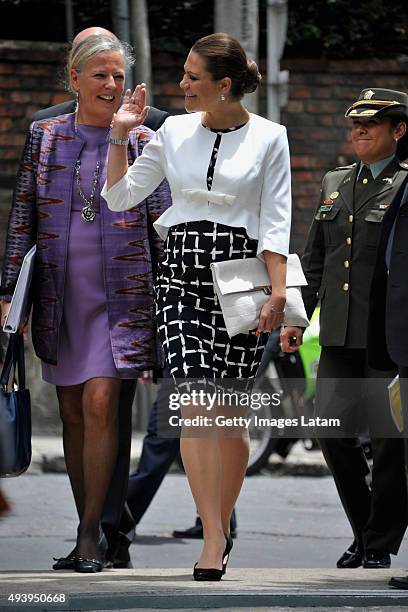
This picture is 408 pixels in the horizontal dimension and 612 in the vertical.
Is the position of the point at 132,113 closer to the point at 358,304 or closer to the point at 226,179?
the point at 226,179

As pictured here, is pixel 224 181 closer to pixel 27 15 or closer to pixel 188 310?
pixel 188 310

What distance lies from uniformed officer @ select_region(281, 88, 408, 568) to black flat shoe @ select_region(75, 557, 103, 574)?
108cm

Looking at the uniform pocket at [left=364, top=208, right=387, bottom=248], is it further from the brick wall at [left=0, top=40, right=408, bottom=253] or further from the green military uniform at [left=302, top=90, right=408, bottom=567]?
the brick wall at [left=0, top=40, right=408, bottom=253]

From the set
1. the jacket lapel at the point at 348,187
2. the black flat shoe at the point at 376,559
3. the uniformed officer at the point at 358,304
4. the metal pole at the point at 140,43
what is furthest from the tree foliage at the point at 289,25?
the black flat shoe at the point at 376,559

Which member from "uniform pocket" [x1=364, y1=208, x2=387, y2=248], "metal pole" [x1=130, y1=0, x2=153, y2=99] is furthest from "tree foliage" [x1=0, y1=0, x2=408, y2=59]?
"uniform pocket" [x1=364, y1=208, x2=387, y2=248]

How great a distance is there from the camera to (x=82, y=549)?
19.0 ft

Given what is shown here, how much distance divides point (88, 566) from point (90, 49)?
183 centimetres

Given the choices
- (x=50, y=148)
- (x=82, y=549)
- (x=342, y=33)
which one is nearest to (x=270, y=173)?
(x=50, y=148)

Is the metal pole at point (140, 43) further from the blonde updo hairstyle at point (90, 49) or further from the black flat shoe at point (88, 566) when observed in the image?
the black flat shoe at point (88, 566)

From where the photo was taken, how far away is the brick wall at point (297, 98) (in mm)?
12391

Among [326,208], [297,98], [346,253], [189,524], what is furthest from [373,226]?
[297,98]

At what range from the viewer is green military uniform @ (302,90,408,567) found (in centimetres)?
619

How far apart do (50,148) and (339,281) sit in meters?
1.22

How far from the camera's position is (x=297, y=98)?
42.1 ft
